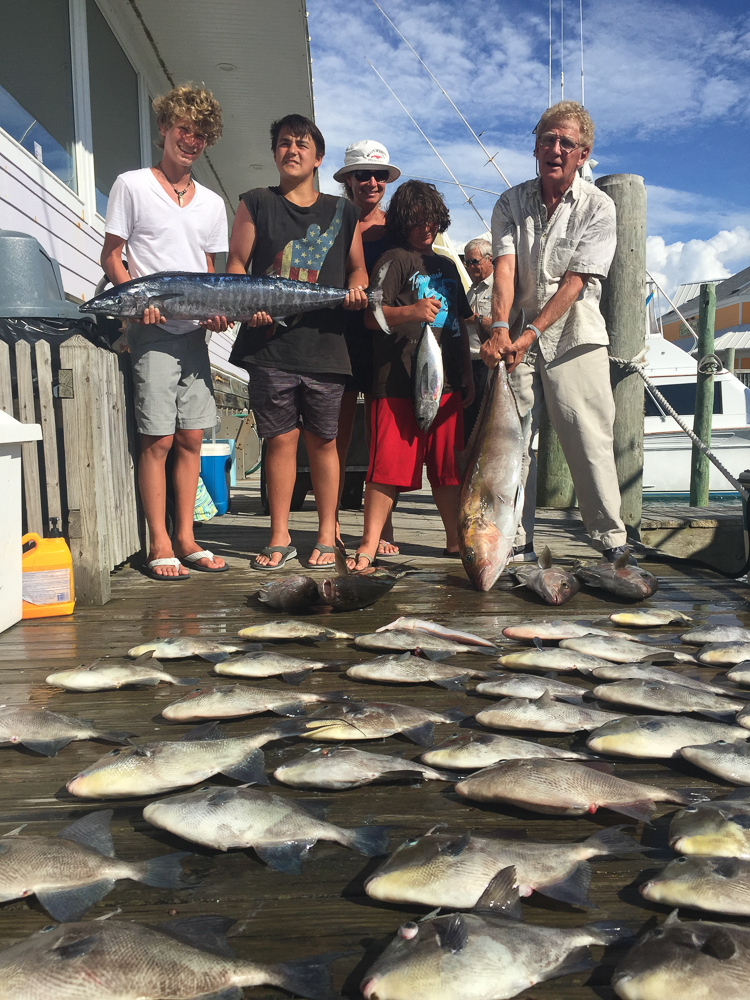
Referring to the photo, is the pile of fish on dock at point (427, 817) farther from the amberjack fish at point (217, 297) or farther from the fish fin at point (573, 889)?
the amberjack fish at point (217, 297)

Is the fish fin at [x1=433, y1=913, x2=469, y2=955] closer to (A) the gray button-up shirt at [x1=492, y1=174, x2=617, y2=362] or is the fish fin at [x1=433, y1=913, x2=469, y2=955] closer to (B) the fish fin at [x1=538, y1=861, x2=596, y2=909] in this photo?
(B) the fish fin at [x1=538, y1=861, x2=596, y2=909]

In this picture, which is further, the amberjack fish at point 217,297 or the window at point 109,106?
the window at point 109,106

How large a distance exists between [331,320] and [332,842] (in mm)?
3435

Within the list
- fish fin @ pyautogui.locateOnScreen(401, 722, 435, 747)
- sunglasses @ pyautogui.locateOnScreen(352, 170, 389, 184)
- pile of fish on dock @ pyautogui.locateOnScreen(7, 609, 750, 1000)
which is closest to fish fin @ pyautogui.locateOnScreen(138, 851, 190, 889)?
pile of fish on dock @ pyautogui.locateOnScreen(7, 609, 750, 1000)

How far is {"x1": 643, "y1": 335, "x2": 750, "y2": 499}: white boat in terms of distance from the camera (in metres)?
15.4

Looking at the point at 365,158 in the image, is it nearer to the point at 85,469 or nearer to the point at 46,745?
the point at 85,469

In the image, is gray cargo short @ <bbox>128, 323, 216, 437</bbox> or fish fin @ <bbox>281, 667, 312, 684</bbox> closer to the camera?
fish fin @ <bbox>281, 667, 312, 684</bbox>

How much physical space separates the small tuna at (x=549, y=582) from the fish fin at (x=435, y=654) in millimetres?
1086

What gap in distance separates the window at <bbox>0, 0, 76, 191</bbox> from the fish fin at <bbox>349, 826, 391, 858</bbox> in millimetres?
5870

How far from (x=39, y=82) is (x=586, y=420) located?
553 cm


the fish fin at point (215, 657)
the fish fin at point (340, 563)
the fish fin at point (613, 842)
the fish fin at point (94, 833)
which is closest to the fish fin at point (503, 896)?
the fish fin at point (613, 842)

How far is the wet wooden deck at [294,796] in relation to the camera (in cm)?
145

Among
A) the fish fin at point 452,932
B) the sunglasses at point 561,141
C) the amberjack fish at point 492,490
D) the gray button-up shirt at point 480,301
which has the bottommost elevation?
the fish fin at point 452,932

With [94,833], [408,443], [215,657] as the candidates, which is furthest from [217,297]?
[94,833]
